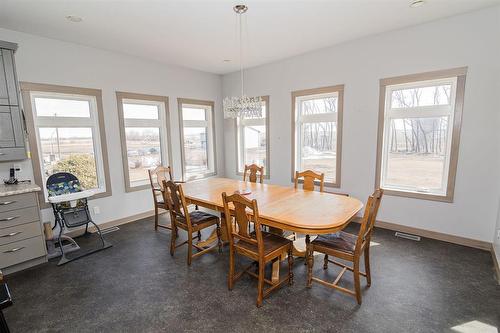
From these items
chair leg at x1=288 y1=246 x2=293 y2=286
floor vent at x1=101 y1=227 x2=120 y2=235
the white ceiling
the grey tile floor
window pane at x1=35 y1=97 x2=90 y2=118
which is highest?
the white ceiling

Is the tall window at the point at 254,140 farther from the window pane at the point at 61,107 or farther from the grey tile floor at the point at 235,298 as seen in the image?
the window pane at the point at 61,107

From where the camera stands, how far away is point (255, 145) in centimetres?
537

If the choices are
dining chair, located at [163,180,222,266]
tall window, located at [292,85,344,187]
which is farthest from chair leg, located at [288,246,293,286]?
Result: tall window, located at [292,85,344,187]

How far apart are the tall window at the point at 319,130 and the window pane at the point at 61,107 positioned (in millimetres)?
3512

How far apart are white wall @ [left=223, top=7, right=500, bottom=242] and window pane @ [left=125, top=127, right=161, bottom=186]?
8.17ft

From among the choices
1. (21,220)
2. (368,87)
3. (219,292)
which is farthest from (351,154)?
(21,220)

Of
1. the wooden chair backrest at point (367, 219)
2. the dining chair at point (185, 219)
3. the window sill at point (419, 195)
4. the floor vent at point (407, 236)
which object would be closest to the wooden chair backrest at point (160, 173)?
the dining chair at point (185, 219)

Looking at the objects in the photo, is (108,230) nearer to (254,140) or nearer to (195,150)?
(195,150)

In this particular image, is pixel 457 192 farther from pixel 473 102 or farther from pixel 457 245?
pixel 473 102

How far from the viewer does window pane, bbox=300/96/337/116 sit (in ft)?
13.7

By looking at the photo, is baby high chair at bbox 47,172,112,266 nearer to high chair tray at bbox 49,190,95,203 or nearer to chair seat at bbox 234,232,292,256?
high chair tray at bbox 49,190,95,203

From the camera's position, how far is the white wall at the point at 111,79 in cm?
321

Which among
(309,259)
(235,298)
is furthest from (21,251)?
(309,259)

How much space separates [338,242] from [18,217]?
3438 mm
